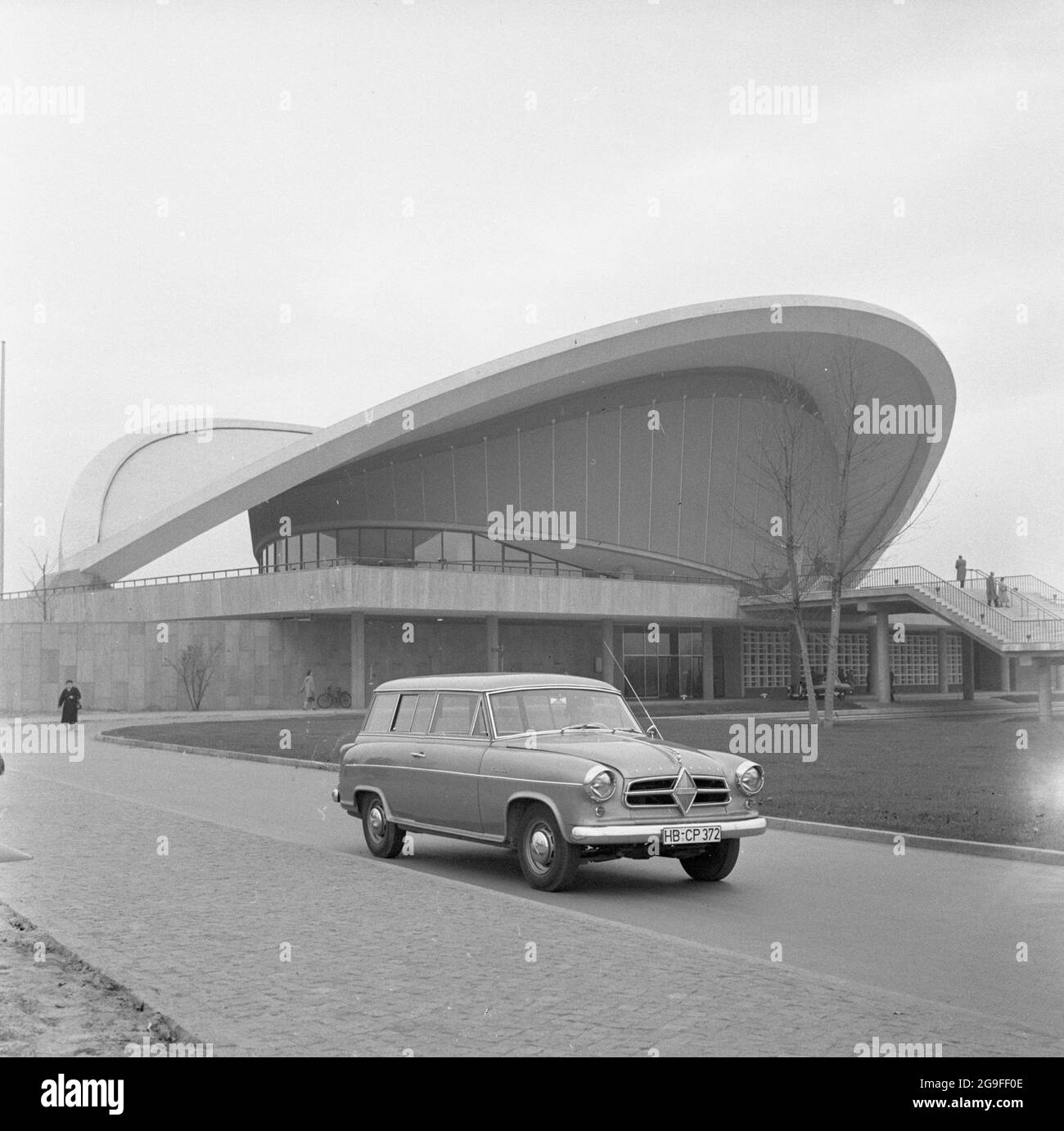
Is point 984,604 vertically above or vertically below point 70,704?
above

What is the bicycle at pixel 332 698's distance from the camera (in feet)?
157

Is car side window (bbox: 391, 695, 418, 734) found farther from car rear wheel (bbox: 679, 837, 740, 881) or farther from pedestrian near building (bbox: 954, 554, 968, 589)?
pedestrian near building (bbox: 954, 554, 968, 589)

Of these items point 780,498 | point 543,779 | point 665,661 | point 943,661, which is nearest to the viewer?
Result: point 543,779

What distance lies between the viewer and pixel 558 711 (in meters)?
11.0

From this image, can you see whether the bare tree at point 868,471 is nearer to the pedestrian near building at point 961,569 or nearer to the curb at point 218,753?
the pedestrian near building at point 961,569

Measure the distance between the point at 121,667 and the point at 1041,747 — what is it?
3311 cm

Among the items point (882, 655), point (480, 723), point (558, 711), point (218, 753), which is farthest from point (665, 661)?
point (480, 723)

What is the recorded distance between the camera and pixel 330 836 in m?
13.3

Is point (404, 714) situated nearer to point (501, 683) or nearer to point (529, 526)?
point (501, 683)

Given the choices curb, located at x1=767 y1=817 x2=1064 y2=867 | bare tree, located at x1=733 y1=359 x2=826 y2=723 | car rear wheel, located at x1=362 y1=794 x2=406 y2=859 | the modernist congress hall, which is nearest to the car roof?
car rear wheel, located at x1=362 y1=794 x2=406 y2=859

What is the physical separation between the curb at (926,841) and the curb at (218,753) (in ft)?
25.3

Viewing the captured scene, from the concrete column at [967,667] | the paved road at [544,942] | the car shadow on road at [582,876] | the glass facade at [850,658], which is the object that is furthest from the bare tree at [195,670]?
the car shadow on road at [582,876]

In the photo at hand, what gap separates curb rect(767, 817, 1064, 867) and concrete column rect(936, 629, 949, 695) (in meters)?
47.6

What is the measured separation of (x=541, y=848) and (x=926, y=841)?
4178 mm
